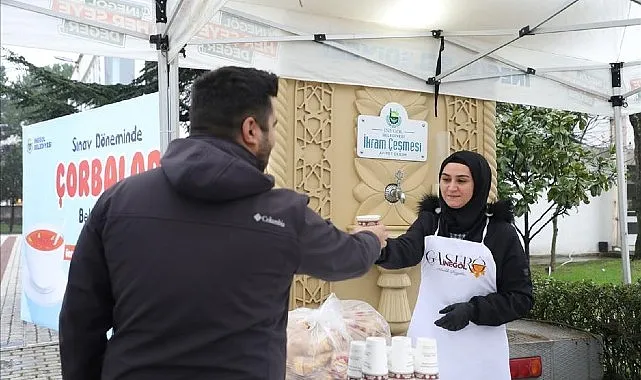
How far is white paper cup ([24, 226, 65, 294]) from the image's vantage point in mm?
5840

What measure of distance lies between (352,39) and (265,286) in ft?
10.9

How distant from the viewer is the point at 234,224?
134cm

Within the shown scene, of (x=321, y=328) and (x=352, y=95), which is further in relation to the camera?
(x=352, y=95)

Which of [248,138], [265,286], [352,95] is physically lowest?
[265,286]

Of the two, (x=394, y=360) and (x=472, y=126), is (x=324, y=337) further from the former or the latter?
(x=472, y=126)

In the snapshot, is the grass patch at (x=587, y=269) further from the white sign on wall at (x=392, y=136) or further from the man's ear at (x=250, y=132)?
the man's ear at (x=250, y=132)

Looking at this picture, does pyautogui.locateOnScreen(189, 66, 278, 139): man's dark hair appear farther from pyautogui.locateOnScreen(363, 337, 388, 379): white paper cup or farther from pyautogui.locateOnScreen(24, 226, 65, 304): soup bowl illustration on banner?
pyautogui.locateOnScreen(24, 226, 65, 304): soup bowl illustration on banner

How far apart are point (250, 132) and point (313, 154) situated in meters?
3.19

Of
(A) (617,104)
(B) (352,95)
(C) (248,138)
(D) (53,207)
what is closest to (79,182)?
(D) (53,207)

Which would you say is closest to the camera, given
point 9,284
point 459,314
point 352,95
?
point 459,314

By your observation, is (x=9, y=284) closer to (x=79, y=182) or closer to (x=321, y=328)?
(x=79, y=182)

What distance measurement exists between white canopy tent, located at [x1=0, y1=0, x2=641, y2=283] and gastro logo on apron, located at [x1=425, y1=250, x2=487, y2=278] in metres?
1.42

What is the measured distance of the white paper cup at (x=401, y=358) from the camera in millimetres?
1973

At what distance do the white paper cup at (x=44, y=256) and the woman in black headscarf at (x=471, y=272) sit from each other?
403cm
